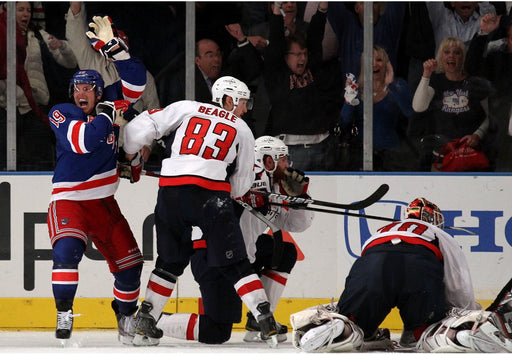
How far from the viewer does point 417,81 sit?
5617 mm

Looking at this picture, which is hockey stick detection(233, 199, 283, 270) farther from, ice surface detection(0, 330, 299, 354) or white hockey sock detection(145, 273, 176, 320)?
white hockey sock detection(145, 273, 176, 320)

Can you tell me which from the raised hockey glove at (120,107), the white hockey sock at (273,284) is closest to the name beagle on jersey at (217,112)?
the raised hockey glove at (120,107)

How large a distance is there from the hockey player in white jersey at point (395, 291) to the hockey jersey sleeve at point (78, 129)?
3.61ft

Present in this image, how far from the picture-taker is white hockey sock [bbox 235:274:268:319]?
13.6ft

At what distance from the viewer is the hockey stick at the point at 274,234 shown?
4641 mm

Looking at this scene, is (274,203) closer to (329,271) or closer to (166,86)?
(329,271)

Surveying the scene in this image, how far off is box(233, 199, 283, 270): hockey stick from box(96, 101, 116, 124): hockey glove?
2.30ft

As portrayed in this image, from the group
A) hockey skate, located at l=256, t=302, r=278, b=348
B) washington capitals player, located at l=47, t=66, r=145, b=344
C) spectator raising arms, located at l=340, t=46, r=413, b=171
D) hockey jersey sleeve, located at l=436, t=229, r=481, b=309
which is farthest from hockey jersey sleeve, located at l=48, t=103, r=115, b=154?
spectator raising arms, located at l=340, t=46, r=413, b=171

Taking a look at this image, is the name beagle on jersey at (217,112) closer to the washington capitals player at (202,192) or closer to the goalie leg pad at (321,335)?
the washington capitals player at (202,192)

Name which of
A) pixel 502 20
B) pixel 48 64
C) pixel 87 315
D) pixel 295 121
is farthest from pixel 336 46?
pixel 87 315

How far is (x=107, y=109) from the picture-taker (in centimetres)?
435

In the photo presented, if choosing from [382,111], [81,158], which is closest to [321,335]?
[81,158]

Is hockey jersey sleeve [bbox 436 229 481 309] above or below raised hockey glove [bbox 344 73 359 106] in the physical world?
below

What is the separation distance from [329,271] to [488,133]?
1.15m
